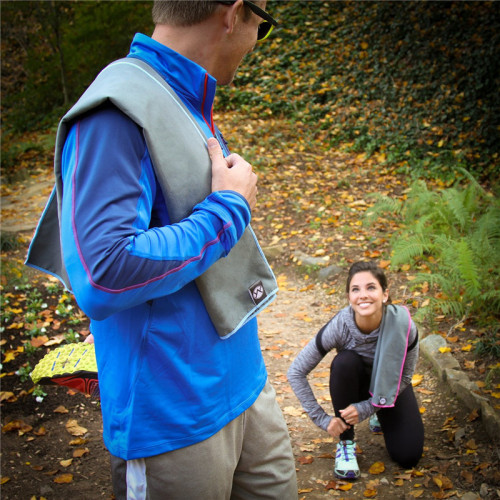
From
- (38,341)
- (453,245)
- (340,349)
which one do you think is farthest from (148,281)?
(453,245)

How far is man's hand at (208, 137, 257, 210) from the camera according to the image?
1.48 meters

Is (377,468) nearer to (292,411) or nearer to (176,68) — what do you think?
(292,411)

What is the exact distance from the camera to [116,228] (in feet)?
4.08

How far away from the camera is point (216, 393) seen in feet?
5.16

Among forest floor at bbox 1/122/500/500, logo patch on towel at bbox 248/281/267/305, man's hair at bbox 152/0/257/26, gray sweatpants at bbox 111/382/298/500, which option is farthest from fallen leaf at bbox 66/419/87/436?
man's hair at bbox 152/0/257/26

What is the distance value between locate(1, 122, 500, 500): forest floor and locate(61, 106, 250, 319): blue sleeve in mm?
708

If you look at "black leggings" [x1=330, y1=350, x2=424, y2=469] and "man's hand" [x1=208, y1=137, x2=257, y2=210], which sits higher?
"man's hand" [x1=208, y1=137, x2=257, y2=210]

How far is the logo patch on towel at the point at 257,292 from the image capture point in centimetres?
164

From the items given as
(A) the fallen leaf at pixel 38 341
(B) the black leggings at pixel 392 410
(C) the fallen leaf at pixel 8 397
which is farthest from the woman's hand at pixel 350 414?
(A) the fallen leaf at pixel 38 341

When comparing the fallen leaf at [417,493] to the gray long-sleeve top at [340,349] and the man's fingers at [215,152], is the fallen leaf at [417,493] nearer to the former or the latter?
the gray long-sleeve top at [340,349]

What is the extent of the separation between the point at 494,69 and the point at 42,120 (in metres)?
10.5

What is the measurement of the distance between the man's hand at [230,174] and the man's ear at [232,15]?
1.10ft

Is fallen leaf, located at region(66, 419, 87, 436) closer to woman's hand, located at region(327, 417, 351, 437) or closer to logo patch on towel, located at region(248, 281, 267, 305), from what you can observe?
woman's hand, located at region(327, 417, 351, 437)

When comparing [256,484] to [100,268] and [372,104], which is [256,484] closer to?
[100,268]
